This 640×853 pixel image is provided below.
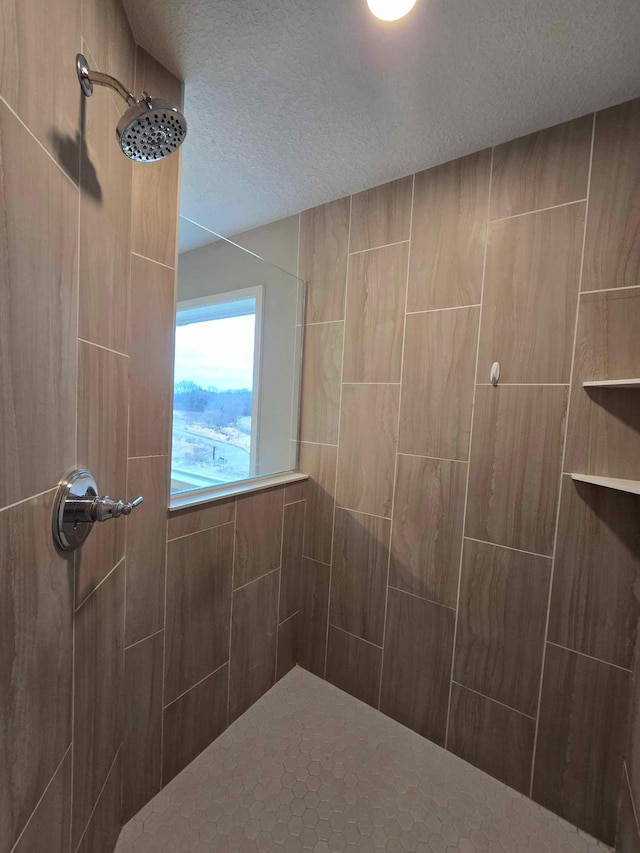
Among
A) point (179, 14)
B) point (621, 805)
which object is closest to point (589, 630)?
point (621, 805)

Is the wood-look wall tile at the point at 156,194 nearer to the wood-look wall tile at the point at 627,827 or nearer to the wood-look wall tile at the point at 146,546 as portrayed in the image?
the wood-look wall tile at the point at 146,546

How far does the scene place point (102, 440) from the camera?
2.84ft

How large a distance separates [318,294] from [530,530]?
132 centimetres

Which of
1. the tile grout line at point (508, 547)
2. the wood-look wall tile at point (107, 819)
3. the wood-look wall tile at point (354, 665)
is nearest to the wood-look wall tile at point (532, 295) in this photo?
the tile grout line at point (508, 547)

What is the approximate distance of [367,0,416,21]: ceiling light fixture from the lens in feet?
2.65

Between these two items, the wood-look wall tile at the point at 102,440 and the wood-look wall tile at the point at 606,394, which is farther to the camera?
the wood-look wall tile at the point at 606,394

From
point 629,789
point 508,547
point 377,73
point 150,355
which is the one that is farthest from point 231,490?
point 629,789

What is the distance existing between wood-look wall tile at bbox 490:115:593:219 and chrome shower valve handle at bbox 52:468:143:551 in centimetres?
148

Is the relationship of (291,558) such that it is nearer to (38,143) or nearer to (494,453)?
(494,453)

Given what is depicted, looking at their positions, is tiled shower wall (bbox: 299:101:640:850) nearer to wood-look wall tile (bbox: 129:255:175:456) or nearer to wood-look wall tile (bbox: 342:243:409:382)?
wood-look wall tile (bbox: 342:243:409:382)

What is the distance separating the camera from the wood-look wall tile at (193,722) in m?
1.22

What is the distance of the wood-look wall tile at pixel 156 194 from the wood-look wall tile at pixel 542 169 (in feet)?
3.50

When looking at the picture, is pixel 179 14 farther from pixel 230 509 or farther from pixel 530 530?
pixel 530 530

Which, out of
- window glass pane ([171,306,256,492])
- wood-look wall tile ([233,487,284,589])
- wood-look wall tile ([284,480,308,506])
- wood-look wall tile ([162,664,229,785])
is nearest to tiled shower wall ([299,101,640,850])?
wood-look wall tile ([284,480,308,506])
